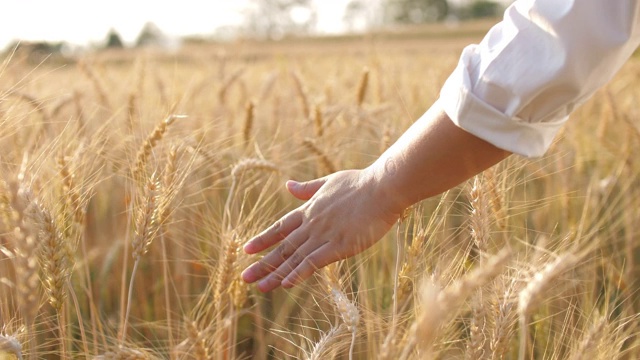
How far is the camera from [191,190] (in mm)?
1968

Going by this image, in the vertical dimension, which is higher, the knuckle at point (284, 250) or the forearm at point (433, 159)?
the forearm at point (433, 159)

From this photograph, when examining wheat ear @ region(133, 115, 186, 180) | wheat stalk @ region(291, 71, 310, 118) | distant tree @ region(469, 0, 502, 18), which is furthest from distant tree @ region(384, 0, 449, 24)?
wheat ear @ region(133, 115, 186, 180)

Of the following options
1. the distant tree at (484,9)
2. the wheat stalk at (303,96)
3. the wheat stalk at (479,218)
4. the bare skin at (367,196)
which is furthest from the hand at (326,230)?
the distant tree at (484,9)

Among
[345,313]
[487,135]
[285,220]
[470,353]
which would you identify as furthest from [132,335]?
[487,135]

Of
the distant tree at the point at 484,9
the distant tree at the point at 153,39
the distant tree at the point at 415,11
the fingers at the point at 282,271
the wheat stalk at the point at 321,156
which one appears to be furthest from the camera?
the distant tree at the point at 415,11

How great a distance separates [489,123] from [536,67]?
0.10 meters

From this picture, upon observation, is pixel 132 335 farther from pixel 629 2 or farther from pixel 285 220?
pixel 629 2

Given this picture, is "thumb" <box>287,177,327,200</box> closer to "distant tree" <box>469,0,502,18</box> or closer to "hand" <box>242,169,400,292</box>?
"hand" <box>242,169,400,292</box>

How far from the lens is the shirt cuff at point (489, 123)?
93cm

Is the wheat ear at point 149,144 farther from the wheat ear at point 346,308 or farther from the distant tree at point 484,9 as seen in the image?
the distant tree at point 484,9

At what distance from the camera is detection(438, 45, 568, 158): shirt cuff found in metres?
0.93

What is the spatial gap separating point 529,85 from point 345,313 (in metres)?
0.41

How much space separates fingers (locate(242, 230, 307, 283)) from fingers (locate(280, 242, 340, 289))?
54 mm

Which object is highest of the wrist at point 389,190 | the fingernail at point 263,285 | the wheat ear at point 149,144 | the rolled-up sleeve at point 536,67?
the rolled-up sleeve at point 536,67
